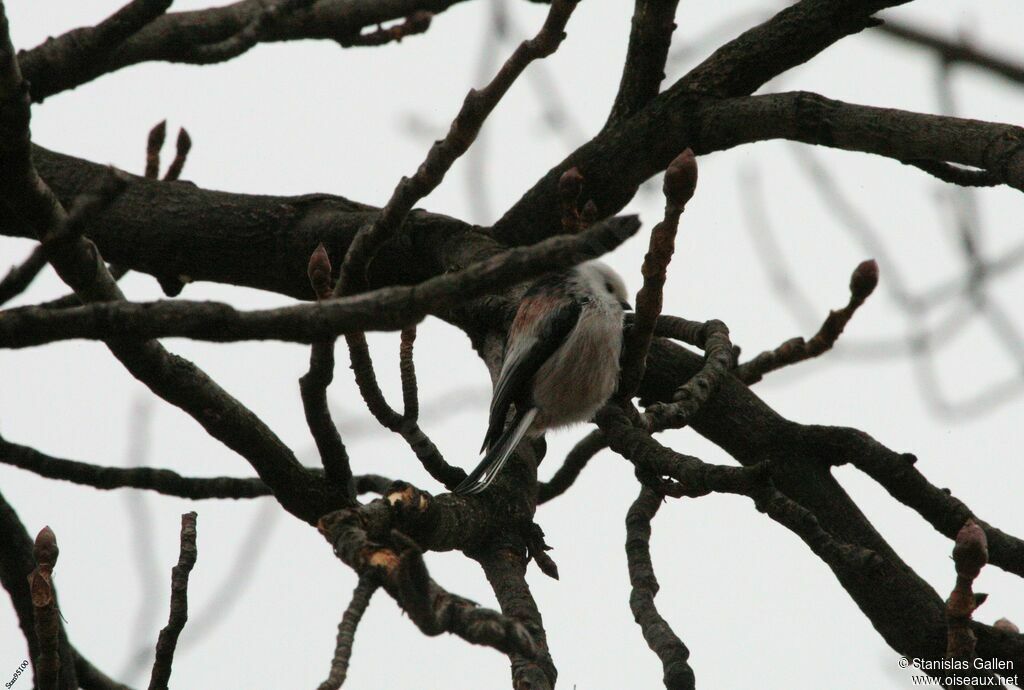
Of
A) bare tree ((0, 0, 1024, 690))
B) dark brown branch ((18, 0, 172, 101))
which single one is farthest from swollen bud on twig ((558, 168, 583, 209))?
dark brown branch ((18, 0, 172, 101))

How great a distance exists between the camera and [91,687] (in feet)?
11.4

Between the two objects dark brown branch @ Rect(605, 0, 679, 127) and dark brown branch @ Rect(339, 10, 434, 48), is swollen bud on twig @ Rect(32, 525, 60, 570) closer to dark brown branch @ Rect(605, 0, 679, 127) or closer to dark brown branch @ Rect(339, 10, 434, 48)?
dark brown branch @ Rect(605, 0, 679, 127)

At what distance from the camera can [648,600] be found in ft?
11.1

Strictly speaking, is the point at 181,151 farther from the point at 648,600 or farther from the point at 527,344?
the point at 648,600

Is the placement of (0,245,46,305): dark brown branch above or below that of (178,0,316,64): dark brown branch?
below

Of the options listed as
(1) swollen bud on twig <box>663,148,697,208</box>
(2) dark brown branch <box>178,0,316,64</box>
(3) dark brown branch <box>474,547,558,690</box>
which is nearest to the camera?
(1) swollen bud on twig <box>663,148,697,208</box>

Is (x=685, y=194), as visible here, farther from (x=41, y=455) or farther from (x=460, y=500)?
(x=41, y=455)

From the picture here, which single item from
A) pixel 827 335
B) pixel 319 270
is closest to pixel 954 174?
pixel 827 335

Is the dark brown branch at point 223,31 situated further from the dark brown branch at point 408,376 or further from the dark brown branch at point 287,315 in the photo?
the dark brown branch at point 287,315

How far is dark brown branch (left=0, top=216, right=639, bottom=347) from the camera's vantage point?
1735 millimetres

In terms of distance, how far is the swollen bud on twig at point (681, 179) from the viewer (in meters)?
2.30

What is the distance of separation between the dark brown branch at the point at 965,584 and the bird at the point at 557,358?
5.69ft

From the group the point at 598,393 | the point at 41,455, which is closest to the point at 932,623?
the point at 598,393

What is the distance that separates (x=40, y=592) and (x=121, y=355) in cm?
58
